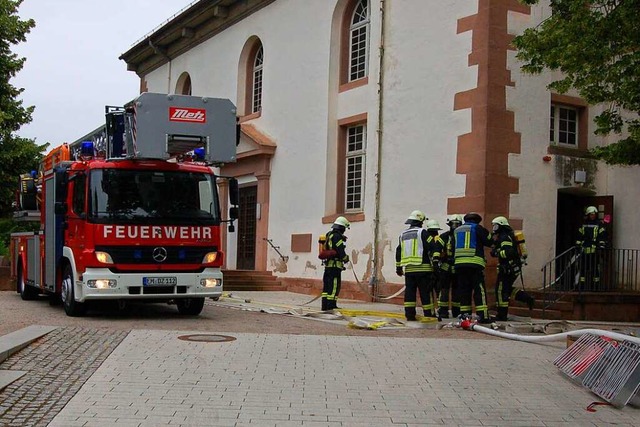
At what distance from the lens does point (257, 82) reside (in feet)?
78.6

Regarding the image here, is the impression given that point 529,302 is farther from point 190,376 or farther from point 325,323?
point 190,376

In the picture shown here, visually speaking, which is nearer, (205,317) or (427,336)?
(427,336)

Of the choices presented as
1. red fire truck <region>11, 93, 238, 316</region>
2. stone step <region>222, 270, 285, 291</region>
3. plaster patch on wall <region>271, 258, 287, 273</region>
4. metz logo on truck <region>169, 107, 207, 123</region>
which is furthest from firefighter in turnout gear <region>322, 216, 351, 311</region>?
plaster patch on wall <region>271, 258, 287, 273</region>

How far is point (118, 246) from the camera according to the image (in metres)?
11.4

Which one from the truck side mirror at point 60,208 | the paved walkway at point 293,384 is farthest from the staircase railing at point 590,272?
the truck side mirror at point 60,208

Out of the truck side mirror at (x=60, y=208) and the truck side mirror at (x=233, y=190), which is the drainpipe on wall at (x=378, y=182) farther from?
the truck side mirror at (x=60, y=208)

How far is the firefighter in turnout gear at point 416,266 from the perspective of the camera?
40.8ft

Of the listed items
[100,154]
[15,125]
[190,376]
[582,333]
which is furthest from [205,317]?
[15,125]

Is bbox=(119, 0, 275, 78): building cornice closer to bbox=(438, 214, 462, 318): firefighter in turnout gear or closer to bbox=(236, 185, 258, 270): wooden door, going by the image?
bbox=(236, 185, 258, 270): wooden door

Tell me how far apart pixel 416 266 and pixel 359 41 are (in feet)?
28.5

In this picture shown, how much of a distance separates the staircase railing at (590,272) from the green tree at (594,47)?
3322mm

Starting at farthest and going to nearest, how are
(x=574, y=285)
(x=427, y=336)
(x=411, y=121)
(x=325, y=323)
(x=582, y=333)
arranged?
1. (x=411, y=121)
2. (x=574, y=285)
3. (x=325, y=323)
4. (x=427, y=336)
5. (x=582, y=333)

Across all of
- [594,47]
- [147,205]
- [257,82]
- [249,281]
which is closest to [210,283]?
[147,205]

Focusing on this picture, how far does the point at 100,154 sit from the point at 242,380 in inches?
261
